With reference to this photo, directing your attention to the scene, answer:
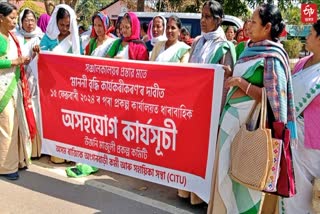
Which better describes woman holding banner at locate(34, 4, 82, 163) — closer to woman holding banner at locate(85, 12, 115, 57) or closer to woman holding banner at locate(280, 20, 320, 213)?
woman holding banner at locate(85, 12, 115, 57)

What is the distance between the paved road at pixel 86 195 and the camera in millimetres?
3365

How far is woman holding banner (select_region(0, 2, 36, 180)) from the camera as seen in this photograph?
157 inches

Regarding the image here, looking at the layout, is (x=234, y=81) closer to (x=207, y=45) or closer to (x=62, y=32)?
(x=207, y=45)

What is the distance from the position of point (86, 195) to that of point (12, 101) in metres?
1.30

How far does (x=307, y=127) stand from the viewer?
2.75 meters

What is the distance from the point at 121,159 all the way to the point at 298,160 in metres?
1.59

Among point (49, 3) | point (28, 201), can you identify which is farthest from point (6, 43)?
point (49, 3)

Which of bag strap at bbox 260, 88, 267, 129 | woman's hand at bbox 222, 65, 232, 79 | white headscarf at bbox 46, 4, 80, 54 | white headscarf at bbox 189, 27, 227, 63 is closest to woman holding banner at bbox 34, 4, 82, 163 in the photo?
white headscarf at bbox 46, 4, 80, 54

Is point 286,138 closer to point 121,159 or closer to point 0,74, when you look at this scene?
point 121,159

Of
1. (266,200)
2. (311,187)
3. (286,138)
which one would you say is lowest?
(266,200)

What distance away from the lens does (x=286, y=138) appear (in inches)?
98.9

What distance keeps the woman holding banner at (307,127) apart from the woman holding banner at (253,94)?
199mm

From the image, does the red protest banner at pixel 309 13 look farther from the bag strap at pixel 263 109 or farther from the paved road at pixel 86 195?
the bag strap at pixel 263 109

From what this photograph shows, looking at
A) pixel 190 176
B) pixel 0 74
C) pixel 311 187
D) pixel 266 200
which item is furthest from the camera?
pixel 0 74
